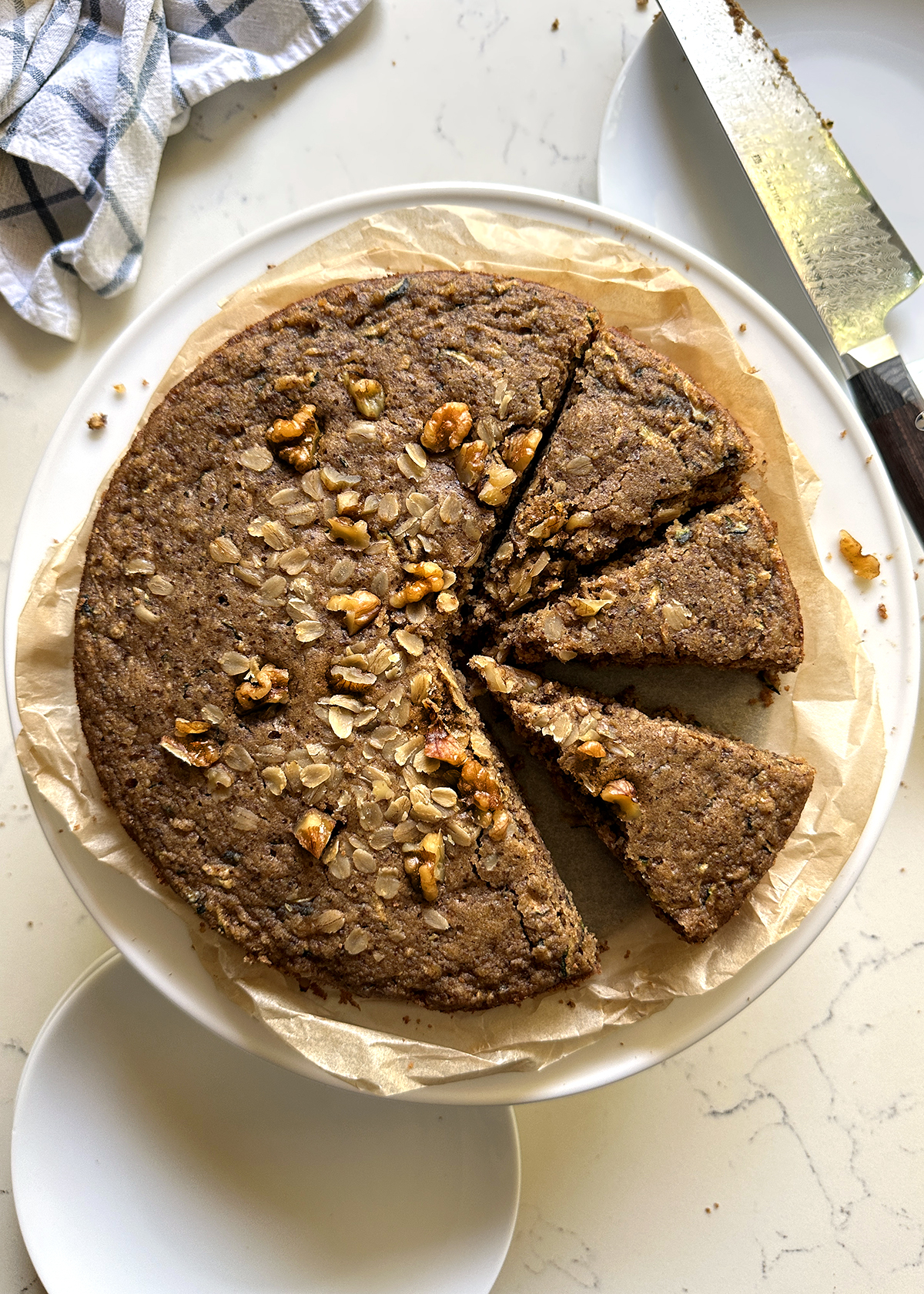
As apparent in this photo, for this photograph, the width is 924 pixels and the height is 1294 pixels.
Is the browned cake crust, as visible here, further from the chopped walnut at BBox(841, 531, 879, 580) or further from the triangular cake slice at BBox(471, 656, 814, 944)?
the chopped walnut at BBox(841, 531, 879, 580)

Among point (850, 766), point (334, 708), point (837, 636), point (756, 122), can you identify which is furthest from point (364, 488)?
point (756, 122)

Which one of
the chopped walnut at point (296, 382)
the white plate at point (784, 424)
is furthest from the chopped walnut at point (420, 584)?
the white plate at point (784, 424)

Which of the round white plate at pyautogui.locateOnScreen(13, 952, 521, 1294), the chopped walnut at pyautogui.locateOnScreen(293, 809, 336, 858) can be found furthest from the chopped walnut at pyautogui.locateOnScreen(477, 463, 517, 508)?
the round white plate at pyautogui.locateOnScreen(13, 952, 521, 1294)

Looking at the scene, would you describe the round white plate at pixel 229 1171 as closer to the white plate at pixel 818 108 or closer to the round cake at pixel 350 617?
the round cake at pixel 350 617

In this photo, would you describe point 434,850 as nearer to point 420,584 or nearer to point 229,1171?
point 420,584

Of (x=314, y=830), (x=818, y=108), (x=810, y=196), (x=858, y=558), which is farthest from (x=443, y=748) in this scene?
(x=818, y=108)
